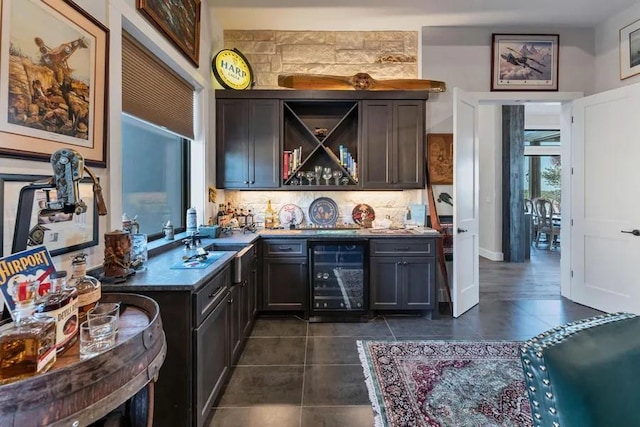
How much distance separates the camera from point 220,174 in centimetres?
390

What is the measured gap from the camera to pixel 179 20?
2854 mm

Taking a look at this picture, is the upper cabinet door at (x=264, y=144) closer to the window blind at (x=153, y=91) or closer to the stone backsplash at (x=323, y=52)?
the stone backsplash at (x=323, y=52)

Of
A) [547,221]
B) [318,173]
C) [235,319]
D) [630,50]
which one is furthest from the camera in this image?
[547,221]

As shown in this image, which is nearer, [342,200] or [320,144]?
[320,144]

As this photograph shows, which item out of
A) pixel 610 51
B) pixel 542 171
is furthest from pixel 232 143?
pixel 542 171

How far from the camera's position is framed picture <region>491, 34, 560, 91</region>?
408 centimetres

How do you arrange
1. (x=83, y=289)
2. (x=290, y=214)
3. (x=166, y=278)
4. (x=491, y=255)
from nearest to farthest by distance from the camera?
(x=83, y=289) < (x=166, y=278) < (x=290, y=214) < (x=491, y=255)

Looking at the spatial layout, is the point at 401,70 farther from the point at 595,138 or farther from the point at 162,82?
the point at 162,82

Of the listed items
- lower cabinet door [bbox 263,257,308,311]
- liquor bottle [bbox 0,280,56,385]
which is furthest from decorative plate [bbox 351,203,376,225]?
liquor bottle [bbox 0,280,56,385]

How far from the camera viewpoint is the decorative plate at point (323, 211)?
419cm

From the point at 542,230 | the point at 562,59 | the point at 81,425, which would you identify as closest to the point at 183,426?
the point at 81,425

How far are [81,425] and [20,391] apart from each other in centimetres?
A: 16

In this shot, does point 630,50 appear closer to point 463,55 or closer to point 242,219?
point 463,55

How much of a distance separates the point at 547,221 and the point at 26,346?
9957mm
